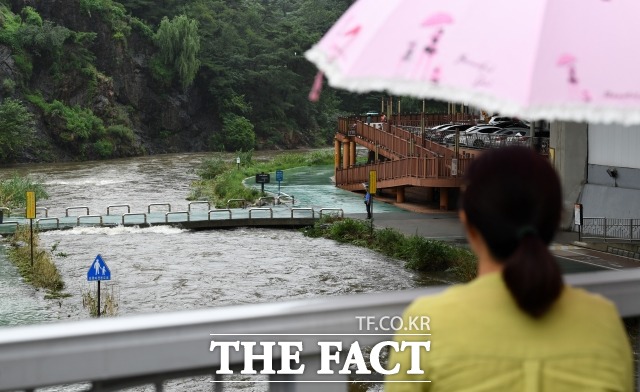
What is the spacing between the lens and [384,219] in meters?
30.1

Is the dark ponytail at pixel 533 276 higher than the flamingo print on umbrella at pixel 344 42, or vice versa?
the flamingo print on umbrella at pixel 344 42

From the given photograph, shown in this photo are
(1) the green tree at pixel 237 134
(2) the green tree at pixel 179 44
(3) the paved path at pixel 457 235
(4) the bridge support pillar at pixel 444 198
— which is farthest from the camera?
(1) the green tree at pixel 237 134

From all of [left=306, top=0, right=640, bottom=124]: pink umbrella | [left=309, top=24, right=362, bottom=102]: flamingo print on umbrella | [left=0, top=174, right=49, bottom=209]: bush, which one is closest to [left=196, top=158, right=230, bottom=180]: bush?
[left=0, top=174, right=49, bottom=209]: bush

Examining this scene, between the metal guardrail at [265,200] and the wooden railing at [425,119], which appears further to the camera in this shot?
the wooden railing at [425,119]

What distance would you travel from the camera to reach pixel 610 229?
23.4m

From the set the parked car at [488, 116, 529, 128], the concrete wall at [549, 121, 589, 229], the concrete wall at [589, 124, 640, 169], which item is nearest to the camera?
the concrete wall at [589, 124, 640, 169]

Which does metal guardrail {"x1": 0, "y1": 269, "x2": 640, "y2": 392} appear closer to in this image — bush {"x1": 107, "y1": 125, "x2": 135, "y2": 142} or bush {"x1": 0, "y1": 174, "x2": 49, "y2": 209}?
bush {"x1": 0, "y1": 174, "x2": 49, "y2": 209}

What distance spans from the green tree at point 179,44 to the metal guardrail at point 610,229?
56343 millimetres

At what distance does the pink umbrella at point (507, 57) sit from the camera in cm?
204

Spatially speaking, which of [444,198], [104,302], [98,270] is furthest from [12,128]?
[98,270]

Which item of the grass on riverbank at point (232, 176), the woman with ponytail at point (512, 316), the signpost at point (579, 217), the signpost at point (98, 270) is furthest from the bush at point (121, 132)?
the woman with ponytail at point (512, 316)

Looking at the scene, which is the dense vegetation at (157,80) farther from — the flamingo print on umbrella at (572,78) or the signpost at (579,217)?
the flamingo print on umbrella at (572,78)

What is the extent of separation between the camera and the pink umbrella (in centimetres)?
204

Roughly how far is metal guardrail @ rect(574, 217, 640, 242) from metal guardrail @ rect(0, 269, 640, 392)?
20.7 m
